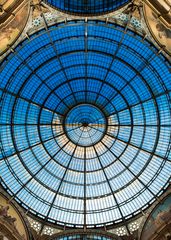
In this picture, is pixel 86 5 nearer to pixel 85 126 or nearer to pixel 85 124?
pixel 85 124

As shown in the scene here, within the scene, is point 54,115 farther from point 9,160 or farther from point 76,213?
point 76,213

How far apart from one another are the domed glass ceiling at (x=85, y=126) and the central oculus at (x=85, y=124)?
0.11 metres

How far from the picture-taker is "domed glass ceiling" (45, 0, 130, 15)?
22.0 m

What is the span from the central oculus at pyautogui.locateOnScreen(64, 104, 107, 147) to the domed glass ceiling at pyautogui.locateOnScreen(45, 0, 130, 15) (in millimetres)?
10652

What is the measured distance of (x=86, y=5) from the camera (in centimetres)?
2245

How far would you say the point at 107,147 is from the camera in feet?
101

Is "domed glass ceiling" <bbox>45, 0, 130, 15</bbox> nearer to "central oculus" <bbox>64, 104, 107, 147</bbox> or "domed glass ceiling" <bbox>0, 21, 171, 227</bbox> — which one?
"domed glass ceiling" <bbox>0, 21, 171, 227</bbox>

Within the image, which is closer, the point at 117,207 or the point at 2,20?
the point at 2,20

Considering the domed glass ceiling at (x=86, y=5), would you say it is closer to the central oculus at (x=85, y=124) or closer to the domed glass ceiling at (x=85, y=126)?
the domed glass ceiling at (x=85, y=126)

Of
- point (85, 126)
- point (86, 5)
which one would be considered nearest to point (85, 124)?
point (85, 126)

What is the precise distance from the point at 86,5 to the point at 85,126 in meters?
12.4

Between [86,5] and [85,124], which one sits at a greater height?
[86,5]

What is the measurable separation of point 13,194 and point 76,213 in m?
6.56

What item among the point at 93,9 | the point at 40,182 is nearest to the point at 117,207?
the point at 40,182
